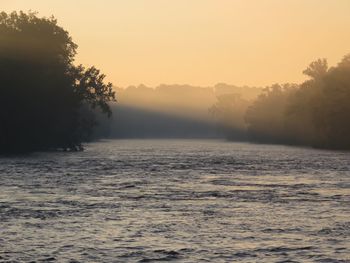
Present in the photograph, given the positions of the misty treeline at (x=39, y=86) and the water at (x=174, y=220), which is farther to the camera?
the misty treeline at (x=39, y=86)

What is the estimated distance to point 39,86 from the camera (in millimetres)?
100688

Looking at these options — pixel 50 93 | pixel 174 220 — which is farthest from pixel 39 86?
pixel 174 220

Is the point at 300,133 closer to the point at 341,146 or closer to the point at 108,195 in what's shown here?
the point at 341,146

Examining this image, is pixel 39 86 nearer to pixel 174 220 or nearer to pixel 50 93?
pixel 50 93

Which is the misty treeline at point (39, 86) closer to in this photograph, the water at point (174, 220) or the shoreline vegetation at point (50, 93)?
the shoreline vegetation at point (50, 93)

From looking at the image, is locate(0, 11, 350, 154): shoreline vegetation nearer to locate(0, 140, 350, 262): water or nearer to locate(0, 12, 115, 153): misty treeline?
locate(0, 12, 115, 153): misty treeline

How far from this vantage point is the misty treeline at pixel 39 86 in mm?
98438

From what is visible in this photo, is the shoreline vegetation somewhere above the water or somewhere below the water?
above

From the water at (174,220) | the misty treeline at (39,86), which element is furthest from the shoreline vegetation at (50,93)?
the water at (174,220)

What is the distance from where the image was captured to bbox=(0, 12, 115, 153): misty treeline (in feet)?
323

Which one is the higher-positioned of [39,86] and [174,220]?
[39,86]

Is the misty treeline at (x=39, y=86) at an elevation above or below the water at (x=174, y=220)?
above

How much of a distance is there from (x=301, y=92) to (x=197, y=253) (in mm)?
134528

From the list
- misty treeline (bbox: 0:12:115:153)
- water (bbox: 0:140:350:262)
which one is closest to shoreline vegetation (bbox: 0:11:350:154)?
misty treeline (bbox: 0:12:115:153)
